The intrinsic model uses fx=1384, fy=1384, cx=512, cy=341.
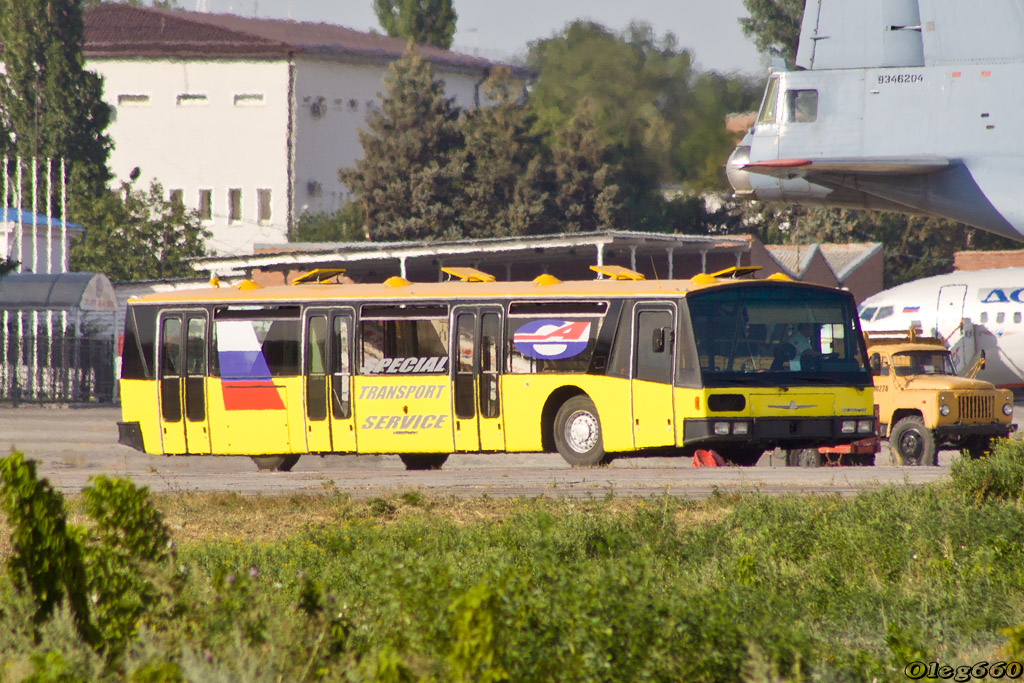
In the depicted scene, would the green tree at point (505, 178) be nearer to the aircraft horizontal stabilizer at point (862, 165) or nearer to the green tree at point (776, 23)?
the green tree at point (776, 23)

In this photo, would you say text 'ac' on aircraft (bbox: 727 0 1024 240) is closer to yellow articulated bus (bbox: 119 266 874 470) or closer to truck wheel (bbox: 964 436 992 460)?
truck wheel (bbox: 964 436 992 460)

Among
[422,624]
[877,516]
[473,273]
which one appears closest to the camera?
[422,624]

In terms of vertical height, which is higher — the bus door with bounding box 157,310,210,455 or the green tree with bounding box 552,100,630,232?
the green tree with bounding box 552,100,630,232

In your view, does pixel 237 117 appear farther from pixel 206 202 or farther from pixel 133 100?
pixel 133 100

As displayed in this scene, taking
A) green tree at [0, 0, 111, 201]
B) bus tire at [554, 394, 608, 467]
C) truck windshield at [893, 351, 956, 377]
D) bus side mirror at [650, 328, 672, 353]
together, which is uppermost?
green tree at [0, 0, 111, 201]

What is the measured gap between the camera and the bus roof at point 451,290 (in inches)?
792

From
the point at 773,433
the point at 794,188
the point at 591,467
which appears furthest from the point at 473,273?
the point at 794,188

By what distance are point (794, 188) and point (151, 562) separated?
2286 centimetres

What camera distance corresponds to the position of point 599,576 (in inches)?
324

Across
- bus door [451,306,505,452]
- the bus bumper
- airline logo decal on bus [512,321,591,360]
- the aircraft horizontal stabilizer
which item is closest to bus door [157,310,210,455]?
bus door [451,306,505,452]

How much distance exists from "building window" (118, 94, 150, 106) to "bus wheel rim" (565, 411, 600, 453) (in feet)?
206

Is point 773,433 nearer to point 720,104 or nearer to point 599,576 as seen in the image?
point 599,576

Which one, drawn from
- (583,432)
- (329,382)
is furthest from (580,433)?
A: (329,382)

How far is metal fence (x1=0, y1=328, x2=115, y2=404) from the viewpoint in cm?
4116
